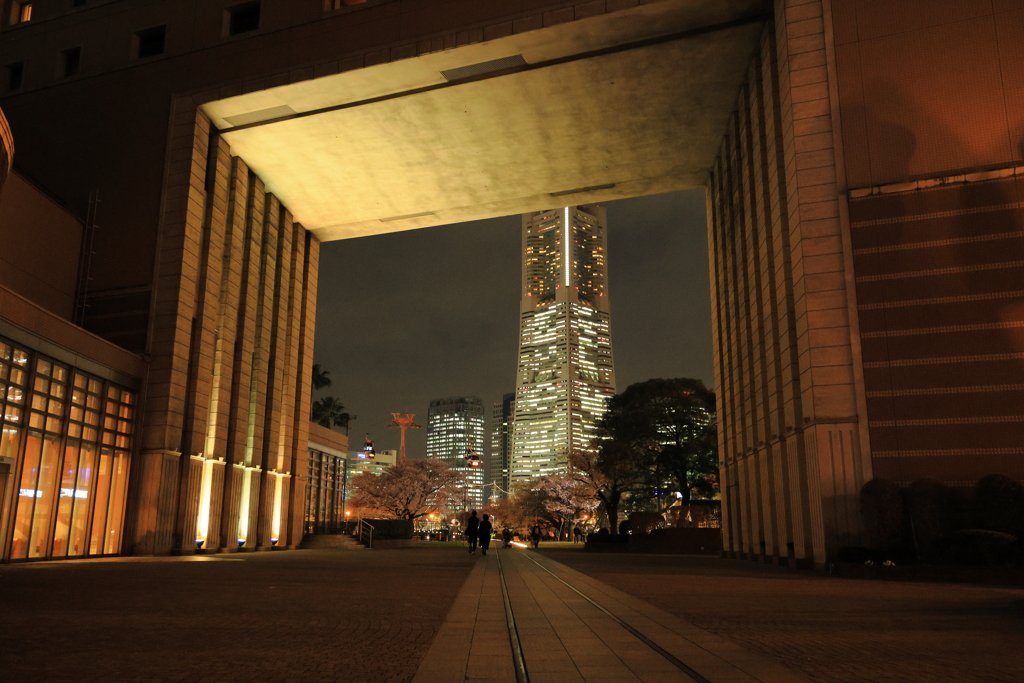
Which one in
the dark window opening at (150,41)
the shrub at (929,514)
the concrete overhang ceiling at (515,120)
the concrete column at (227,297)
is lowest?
the shrub at (929,514)

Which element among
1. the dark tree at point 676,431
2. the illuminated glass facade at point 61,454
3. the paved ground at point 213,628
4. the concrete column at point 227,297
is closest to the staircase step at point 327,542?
the concrete column at point 227,297

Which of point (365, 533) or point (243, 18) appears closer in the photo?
point (243, 18)

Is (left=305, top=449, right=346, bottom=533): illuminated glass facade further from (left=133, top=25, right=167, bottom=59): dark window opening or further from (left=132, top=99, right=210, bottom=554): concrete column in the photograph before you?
(left=133, top=25, right=167, bottom=59): dark window opening

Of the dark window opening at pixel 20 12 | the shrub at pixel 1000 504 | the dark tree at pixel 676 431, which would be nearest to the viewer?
the shrub at pixel 1000 504

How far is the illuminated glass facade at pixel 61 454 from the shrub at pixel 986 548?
2505 cm

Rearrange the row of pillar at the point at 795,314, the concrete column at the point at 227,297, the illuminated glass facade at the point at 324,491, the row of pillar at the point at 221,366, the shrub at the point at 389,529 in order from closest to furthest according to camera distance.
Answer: the row of pillar at the point at 795,314 < the row of pillar at the point at 221,366 < the concrete column at the point at 227,297 < the shrub at the point at 389,529 < the illuminated glass facade at the point at 324,491

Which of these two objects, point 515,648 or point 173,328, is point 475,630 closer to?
point 515,648

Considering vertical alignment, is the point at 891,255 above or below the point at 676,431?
above

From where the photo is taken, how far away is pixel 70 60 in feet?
122

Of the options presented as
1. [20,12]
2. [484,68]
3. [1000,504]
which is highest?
[20,12]

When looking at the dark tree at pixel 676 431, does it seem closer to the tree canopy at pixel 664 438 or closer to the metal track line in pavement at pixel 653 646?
the tree canopy at pixel 664 438

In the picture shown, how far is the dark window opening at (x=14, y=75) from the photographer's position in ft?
124

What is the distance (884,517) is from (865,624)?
1153 centimetres

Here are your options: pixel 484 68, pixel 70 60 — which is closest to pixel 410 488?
pixel 70 60
